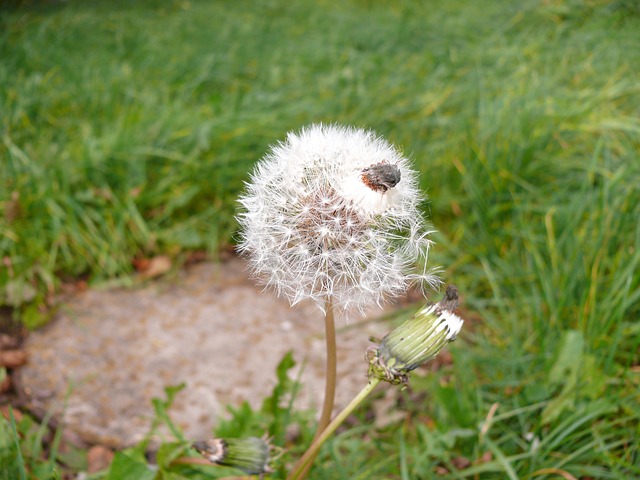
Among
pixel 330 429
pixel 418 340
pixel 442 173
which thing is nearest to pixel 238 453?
pixel 330 429

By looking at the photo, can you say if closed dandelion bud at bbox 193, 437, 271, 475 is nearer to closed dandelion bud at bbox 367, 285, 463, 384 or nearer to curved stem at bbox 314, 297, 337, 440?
curved stem at bbox 314, 297, 337, 440

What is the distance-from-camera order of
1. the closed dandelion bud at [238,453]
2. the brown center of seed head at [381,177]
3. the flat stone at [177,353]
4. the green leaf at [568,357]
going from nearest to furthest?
the brown center of seed head at [381,177], the closed dandelion bud at [238,453], the green leaf at [568,357], the flat stone at [177,353]

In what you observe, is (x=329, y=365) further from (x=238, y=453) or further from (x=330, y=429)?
(x=238, y=453)

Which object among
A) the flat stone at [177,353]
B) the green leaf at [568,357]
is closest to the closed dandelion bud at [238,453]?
the flat stone at [177,353]

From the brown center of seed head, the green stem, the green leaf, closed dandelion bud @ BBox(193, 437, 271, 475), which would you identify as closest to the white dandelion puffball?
the brown center of seed head

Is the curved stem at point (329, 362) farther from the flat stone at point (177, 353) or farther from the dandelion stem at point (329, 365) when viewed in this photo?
the flat stone at point (177, 353)

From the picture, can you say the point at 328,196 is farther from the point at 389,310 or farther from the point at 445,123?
the point at 445,123

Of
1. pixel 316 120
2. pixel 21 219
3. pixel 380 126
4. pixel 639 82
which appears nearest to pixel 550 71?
A: pixel 639 82
